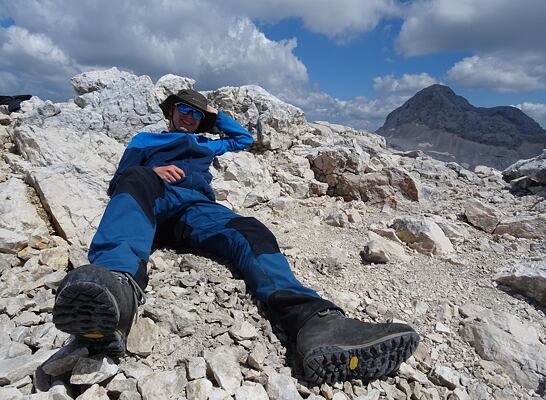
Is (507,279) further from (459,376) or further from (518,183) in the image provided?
(518,183)

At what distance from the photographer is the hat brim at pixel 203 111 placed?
4965 mm

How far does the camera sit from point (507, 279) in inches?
161

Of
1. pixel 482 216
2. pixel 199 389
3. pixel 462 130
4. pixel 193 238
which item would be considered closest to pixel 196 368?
pixel 199 389

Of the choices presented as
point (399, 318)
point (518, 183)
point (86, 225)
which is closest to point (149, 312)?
point (86, 225)

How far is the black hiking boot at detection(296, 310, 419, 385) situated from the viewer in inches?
97.1

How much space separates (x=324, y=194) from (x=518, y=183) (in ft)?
16.5

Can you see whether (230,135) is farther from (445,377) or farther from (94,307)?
(445,377)

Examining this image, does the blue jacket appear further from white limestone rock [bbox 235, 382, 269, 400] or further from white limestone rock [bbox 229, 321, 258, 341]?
white limestone rock [bbox 235, 382, 269, 400]

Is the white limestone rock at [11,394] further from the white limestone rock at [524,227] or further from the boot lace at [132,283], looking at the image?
the white limestone rock at [524,227]

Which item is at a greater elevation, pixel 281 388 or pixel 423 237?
pixel 423 237

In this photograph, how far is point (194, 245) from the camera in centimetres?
395

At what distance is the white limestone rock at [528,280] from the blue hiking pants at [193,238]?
2.52 meters

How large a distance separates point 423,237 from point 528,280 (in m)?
1.33

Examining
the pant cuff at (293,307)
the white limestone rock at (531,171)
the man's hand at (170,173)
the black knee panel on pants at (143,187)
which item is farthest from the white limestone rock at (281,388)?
the white limestone rock at (531,171)
